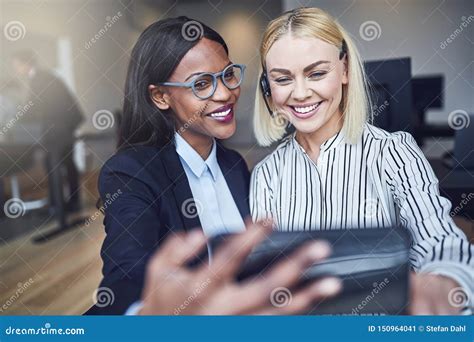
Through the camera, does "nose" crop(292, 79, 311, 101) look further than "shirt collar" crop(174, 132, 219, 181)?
No

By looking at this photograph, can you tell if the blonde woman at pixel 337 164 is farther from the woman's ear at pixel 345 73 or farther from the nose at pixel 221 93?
the nose at pixel 221 93

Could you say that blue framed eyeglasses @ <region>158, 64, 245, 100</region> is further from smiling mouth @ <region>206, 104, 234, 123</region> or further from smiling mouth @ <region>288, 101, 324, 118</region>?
smiling mouth @ <region>288, 101, 324, 118</region>

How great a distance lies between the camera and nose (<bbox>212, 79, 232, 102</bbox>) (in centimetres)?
237

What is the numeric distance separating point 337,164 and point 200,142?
1.85 feet

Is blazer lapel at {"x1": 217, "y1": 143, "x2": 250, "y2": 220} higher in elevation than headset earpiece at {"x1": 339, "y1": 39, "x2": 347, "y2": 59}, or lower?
lower

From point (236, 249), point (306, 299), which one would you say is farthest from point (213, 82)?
point (306, 299)

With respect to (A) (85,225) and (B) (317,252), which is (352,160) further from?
(A) (85,225)

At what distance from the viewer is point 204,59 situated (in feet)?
7.70

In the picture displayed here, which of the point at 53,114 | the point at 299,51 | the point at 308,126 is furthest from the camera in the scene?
the point at 53,114

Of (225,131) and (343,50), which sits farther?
(225,131)

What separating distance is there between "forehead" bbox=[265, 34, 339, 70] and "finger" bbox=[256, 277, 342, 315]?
0.88 meters

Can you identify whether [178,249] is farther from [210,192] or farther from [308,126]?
[308,126]

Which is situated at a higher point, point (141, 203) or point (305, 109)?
point (305, 109)

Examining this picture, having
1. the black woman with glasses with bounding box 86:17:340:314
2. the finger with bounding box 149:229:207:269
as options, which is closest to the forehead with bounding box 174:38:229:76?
the black woman with glasses with bounding box 86:17:340:314
